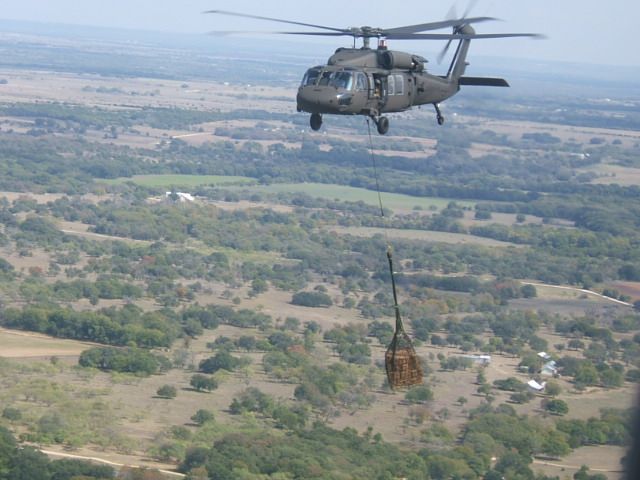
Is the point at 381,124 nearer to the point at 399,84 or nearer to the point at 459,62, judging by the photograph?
the point at 399,84

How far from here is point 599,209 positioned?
108 meters

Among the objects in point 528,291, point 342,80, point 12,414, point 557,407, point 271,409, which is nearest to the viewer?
point 342,80

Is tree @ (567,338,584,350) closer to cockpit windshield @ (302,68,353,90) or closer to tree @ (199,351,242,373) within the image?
tree @ (199,351,242,373)

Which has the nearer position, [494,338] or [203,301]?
[494,338]

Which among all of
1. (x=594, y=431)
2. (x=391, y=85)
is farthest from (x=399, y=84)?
(x=594, y=431)

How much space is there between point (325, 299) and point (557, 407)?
2553 cm

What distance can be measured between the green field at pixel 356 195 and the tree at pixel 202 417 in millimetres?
63298

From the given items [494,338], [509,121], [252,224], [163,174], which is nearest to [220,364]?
[494,338]

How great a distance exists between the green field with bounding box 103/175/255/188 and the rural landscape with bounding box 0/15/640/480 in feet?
2.11

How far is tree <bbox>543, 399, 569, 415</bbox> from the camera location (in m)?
51.2

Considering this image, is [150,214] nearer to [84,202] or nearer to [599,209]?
[84,202]

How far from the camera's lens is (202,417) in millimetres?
47500

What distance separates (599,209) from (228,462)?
7303cm

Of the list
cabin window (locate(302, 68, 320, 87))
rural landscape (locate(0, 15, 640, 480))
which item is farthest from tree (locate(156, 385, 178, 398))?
cabin window (locate(302, 68, 320, 87))
